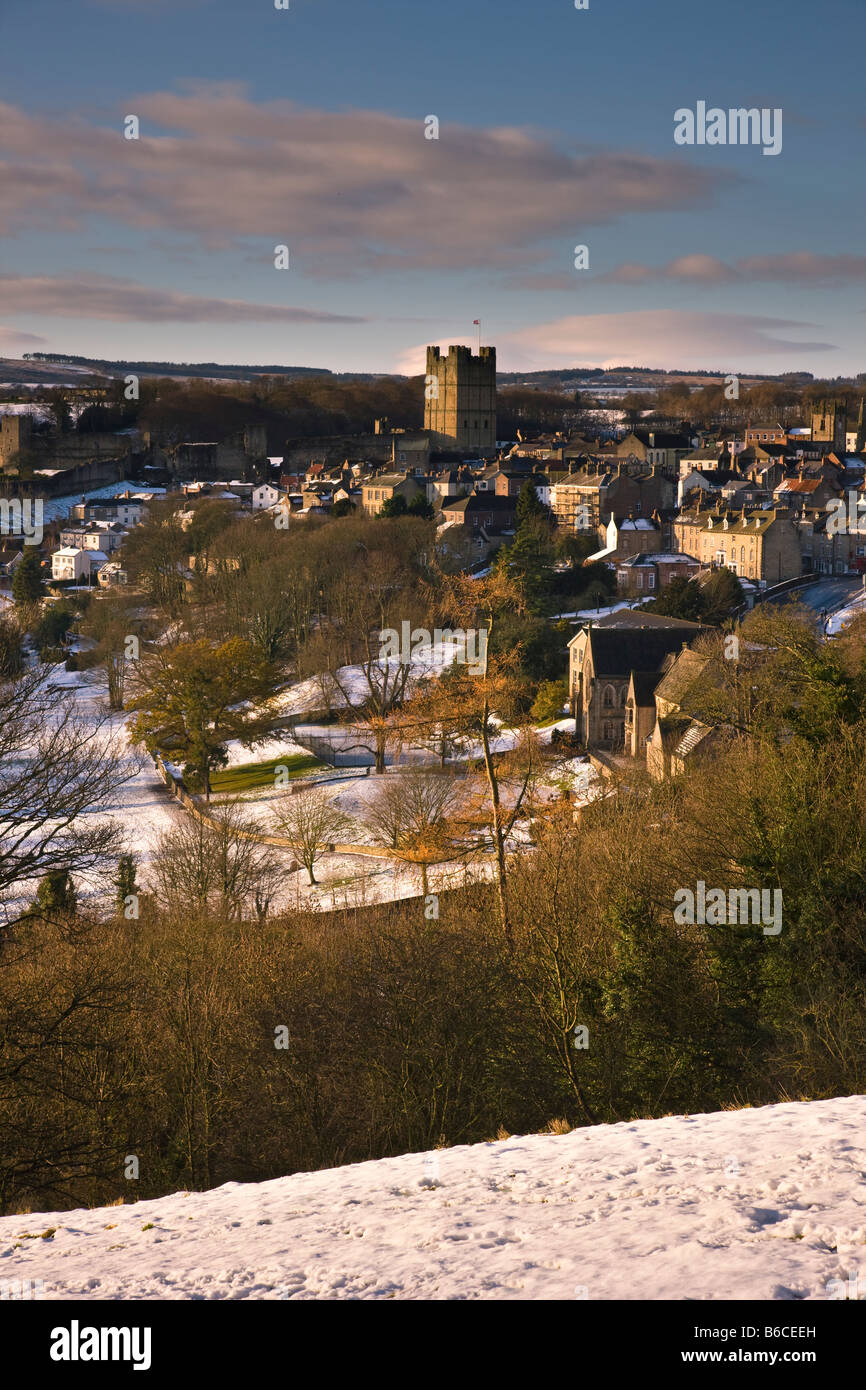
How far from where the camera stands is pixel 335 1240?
22.7ft

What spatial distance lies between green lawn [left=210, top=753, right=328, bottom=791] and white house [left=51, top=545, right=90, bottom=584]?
38617 millimetres

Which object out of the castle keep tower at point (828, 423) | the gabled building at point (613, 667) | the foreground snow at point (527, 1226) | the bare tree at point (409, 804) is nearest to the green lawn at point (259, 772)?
the bare tree at point (409, 804)

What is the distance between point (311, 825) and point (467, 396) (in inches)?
3663

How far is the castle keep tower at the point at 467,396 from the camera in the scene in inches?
4592

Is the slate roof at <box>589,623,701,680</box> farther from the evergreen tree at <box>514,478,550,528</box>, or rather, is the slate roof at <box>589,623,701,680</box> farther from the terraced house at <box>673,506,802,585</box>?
the evergreen tree at <box>514,478,550,528</box>

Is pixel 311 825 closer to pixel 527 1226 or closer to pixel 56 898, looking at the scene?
pixel 56 898

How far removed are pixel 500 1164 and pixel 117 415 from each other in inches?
4856

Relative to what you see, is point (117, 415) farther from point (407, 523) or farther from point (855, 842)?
point (855, 842)

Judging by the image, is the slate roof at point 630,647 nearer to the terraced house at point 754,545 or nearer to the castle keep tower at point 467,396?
the terraced house at point 754,545

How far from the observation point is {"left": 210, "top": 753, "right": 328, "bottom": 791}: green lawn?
39.0 metres

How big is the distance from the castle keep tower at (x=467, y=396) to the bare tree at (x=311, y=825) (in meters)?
87.6

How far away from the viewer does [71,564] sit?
251 ft

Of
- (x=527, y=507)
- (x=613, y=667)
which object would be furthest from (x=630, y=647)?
(x=527, y=507)

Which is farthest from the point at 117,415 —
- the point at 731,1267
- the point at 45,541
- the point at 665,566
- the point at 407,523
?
the point at 731,1267
